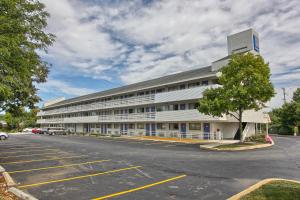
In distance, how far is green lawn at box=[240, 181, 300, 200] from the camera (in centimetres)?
672

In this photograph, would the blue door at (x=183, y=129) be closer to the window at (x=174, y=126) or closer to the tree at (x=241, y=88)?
the window at (x=174, y=126)

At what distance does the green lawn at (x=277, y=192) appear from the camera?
672 centimetres

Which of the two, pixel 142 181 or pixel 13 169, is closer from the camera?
pixel 142 181

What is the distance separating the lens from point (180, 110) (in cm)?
3256

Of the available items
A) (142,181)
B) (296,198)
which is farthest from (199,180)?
(296,198)

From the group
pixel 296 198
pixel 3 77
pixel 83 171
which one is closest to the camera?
pixel 296 198

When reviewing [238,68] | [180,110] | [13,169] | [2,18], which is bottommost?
[13,169]

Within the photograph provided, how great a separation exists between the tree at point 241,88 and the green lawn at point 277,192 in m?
A: 14.0

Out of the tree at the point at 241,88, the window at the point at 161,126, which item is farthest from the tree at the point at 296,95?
the tree at the point at 241,88

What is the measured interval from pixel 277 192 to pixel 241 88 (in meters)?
15.7

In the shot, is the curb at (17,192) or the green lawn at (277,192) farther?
the curb at (17,192)

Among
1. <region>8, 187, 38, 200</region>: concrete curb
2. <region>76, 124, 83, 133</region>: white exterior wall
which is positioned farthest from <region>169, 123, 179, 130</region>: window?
<region>76, 124, 83, 133</region>: white exterior wall

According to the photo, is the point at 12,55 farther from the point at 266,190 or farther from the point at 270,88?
the point at 270,88

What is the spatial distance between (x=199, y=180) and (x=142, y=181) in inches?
87.7
